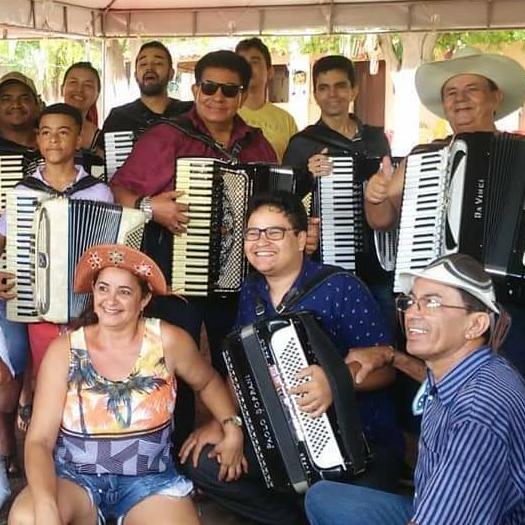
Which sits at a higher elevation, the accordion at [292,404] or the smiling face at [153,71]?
the smiling face at [153,71]

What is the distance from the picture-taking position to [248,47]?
17.1 ft

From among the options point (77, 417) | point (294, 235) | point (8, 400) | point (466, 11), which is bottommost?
point (8, 400)

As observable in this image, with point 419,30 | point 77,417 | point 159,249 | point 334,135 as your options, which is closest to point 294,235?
point 159,249

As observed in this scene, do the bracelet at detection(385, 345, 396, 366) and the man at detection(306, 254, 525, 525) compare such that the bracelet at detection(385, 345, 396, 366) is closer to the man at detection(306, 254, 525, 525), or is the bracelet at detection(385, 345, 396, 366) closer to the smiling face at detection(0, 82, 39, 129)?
the man at detection(306, 254, 525, 525)

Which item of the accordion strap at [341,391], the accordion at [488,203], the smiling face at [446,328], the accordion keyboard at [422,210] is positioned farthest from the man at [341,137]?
the smiling face at [446,328]

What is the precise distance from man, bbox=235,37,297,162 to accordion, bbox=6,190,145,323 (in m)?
1.63

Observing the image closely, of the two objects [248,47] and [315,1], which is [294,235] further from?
[315,1]

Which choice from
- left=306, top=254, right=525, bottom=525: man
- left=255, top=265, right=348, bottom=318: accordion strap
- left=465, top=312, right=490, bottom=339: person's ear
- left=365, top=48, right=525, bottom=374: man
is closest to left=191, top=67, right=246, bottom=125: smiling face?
left=365, top=48, right=525, bottom=374: man

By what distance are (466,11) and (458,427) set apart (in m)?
5.90

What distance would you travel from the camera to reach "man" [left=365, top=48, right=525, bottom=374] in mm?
3430

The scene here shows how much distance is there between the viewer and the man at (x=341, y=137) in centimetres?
385

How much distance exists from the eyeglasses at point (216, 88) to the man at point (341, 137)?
1.41 feet

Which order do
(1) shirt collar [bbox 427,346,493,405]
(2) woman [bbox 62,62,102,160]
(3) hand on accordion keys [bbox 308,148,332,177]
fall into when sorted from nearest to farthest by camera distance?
(1) shirt collar [bbox 427,346,493,405] → (3) hand on accordion keys [bbox 308,148,332,177] → (2) woman [bbox 62,62,102,160]

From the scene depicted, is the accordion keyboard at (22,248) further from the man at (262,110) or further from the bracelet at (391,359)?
the man at (262,110)
